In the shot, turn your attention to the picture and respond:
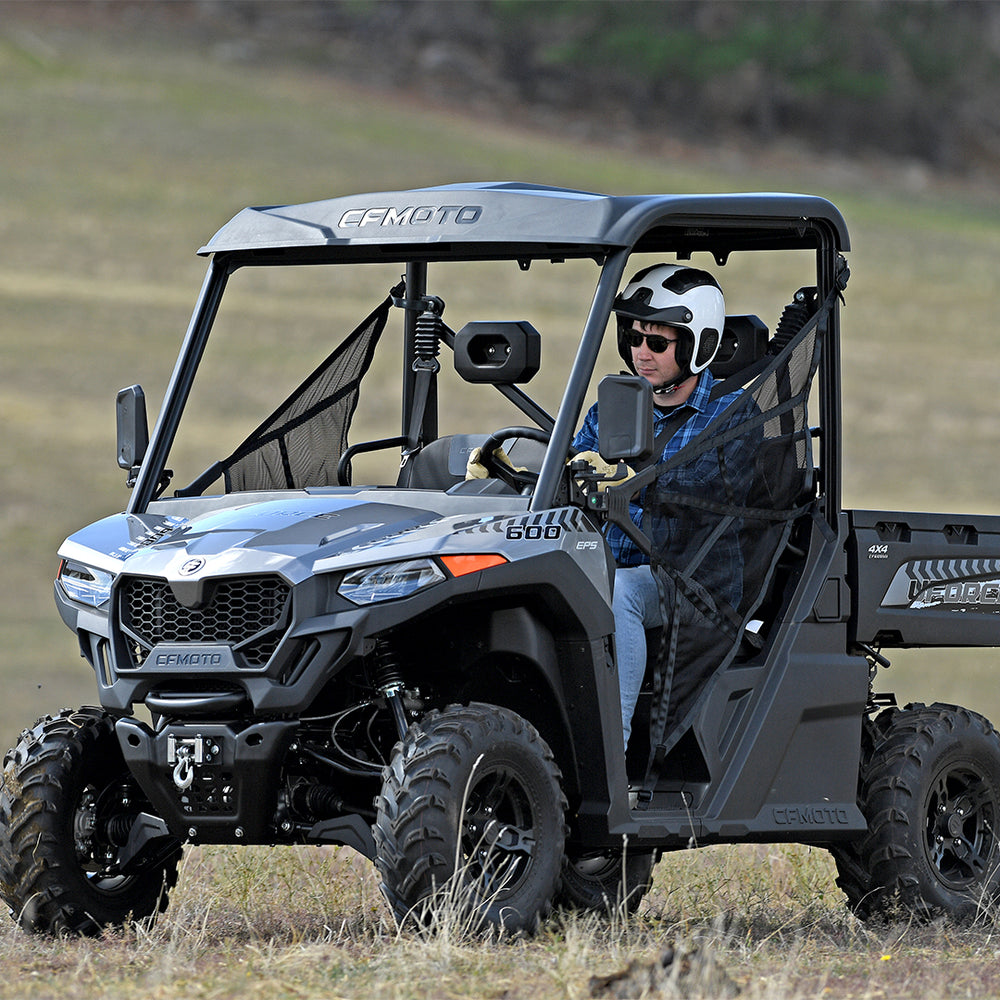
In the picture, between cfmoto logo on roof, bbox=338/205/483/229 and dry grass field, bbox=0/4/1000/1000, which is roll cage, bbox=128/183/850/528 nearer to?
cfmoto logo on roof, bbox=338/205/483/229

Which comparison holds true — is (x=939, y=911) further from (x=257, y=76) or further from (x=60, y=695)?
(x=257, y=76)

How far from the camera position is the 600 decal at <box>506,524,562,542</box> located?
7.15m

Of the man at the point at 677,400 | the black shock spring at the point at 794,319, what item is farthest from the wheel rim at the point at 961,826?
the black shock spring at the point at 794,319

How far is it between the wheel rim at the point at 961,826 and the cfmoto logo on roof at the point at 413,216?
114 inches

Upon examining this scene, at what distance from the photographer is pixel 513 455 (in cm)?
808

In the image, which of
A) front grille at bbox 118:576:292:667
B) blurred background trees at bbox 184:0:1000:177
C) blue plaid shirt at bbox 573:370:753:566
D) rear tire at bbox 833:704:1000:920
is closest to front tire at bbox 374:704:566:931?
front grille at bbox 118:576:292:667

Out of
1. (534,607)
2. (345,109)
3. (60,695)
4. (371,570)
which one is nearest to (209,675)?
(371,570)

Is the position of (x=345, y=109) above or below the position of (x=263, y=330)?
above

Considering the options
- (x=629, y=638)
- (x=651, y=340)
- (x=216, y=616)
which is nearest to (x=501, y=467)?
(x=629, y=638)

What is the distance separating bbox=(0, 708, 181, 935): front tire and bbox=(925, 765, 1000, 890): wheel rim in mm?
3079

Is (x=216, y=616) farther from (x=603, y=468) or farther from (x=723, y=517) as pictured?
(x=723, y=517)

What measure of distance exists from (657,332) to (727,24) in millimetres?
62021

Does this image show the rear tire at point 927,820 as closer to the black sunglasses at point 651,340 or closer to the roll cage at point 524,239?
the roll cage at point 524,239

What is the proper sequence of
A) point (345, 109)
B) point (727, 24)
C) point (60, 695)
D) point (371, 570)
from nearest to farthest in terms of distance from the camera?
point (371, 570) < point (60, 695) < point (345, 109) < point (727, 24)
